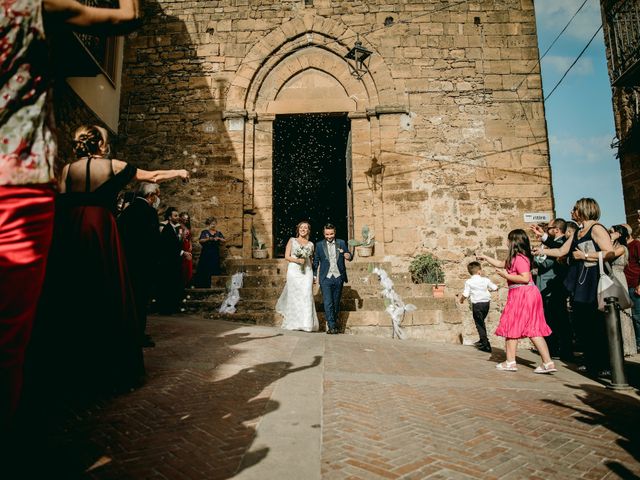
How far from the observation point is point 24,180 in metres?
1.57

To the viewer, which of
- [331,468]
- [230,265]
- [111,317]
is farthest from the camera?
[230,265]

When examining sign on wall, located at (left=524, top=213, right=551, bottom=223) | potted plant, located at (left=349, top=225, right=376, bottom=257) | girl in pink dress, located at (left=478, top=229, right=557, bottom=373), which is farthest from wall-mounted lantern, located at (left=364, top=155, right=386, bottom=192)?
girl in pink dress, located at (left=478, top=229, right=557, bottom=373)

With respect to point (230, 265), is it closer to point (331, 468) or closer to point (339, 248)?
point (339, 248)

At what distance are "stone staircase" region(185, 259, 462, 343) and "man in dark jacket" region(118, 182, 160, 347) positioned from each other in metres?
3.48

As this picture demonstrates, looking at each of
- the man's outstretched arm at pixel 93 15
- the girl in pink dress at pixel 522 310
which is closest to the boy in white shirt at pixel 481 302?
the girl in pink dress at pixel 522 310

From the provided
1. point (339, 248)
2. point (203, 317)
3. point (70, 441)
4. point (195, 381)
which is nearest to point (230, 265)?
point (203, 317)

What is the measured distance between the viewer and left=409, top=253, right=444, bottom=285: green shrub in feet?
29.7

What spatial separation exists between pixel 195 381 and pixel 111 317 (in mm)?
976

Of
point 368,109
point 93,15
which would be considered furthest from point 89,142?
point 368,109

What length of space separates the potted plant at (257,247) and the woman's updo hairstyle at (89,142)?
23.6ft

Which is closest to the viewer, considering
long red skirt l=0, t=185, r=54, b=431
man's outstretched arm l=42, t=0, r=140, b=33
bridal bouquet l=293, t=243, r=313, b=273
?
long red skirt l=0, t=185, r=54, b=431

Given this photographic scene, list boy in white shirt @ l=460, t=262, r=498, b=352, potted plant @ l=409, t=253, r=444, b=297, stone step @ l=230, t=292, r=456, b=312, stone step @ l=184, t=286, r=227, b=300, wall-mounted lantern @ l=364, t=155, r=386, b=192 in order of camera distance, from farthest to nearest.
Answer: wall-mounted lantern @ l=364, t=155, r=386, b=192 → potted plant @ l=409, t=253, r=444, b=297 → stone step @ l=184, t=286, r=227, b=300 → stone step @ l=230, t=292, r=456, b=312 → boy in white shirt @ l=460, t=262, r=498, b=352

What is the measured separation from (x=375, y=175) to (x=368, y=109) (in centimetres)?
186

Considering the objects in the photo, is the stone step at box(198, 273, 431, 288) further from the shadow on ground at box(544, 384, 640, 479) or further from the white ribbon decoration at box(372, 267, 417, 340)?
the shadow on ground at box(544, 384, 640, 479)
